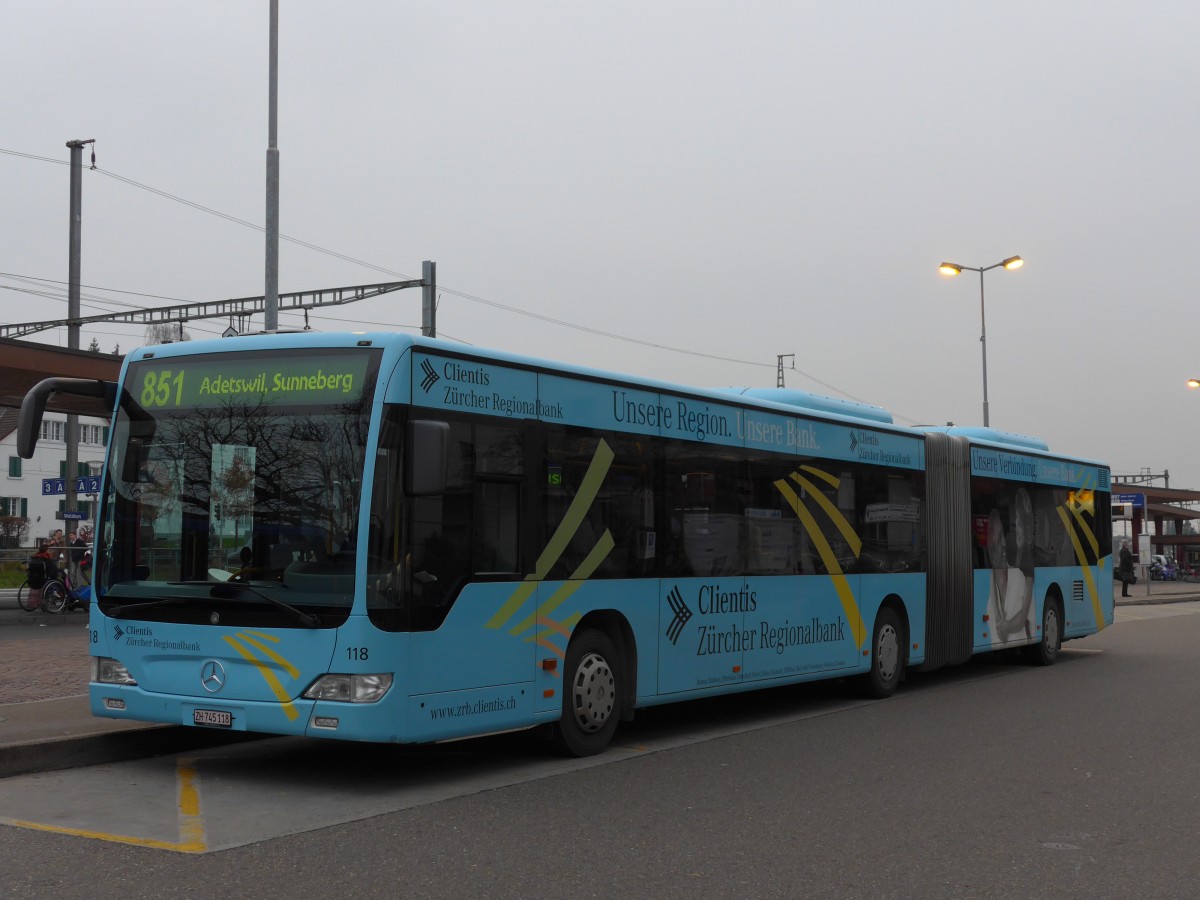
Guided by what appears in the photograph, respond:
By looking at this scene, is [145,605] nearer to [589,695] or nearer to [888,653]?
[589,695]

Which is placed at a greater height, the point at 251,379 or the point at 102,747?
the point at 251,379

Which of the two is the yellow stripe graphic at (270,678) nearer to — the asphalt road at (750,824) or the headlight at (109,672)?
the asphalt road at (750,824)

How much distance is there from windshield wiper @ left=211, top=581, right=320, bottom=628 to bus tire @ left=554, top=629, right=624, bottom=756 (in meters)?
2.20

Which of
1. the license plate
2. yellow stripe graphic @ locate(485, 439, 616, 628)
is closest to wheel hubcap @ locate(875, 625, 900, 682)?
yellow stripe graphic @ locate(485, 439, 616, 628)

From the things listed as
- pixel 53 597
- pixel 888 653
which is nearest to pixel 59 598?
pixel 53 597

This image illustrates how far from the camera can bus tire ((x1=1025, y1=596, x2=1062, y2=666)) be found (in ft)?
63.1

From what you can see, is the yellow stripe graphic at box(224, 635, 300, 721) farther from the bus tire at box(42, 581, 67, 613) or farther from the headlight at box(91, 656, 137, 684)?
the bus tire at box(42, 581, 67, 613)

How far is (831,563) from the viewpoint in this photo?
1392cm

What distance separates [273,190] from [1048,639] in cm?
1269

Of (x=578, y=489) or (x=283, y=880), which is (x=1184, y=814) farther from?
(x=283, y=880)

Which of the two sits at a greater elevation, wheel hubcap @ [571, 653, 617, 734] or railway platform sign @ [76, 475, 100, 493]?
railway platform sign @ [76, 475, 100, 493]

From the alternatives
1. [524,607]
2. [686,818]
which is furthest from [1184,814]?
[524,607]

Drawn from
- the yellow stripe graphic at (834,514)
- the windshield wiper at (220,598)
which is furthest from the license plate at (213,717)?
the yellow stripe graphic at (834,514)

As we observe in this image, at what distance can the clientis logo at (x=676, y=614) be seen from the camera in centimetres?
1132
